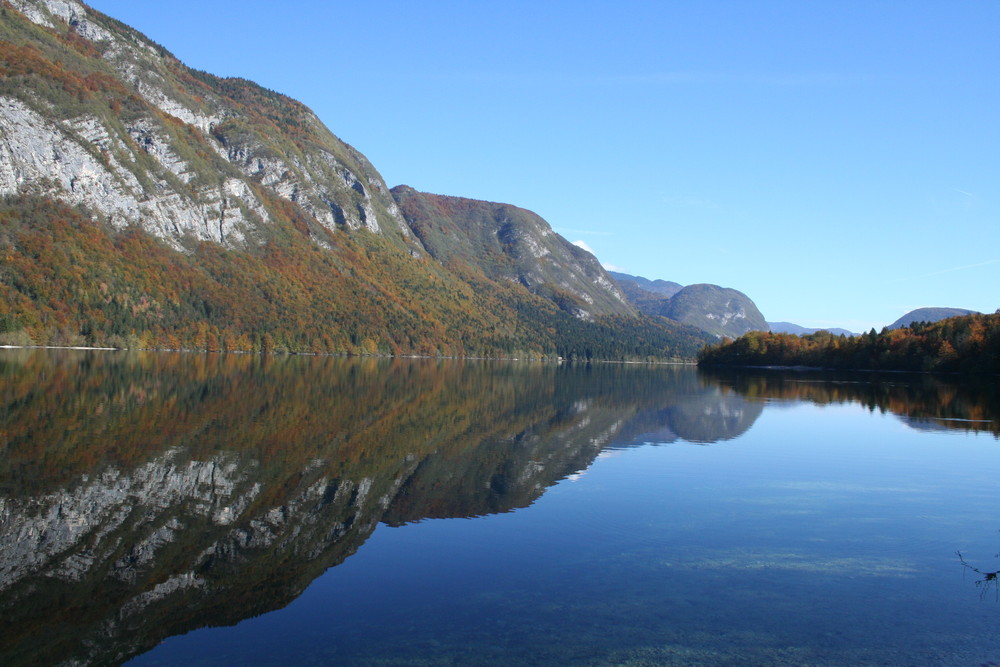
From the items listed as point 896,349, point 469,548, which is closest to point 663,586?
point 469,548

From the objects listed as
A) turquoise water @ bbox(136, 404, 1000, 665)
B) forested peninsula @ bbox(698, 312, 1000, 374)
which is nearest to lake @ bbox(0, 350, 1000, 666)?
turquoise water @ bbox(136, 404, 1000, 665)

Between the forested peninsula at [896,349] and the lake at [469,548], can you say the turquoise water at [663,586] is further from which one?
the forested peninsula at [896,349]

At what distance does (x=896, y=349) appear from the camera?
133 metres

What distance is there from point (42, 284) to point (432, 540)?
12791 cm


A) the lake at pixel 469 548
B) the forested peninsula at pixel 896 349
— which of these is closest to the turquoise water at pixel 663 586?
the lake at pixel 469 548

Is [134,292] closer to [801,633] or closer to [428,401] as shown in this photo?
[428,401]

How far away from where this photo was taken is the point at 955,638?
1102 cm

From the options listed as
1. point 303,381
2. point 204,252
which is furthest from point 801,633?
point 204,252

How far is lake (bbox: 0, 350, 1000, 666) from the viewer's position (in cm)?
1052

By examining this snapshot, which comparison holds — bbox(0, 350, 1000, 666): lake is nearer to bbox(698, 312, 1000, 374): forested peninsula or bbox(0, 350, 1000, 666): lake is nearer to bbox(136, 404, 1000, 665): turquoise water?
bbox(136, 404, 1000, 665): turquoise water

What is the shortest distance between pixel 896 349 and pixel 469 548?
13805cm

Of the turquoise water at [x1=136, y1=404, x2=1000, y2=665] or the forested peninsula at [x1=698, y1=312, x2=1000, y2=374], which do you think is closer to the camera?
the turquoise water at [x1=136, y1=404, x2=1000, y2=665]

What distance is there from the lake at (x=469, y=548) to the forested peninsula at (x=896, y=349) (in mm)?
92646

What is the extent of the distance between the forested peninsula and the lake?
92646 millimetres
